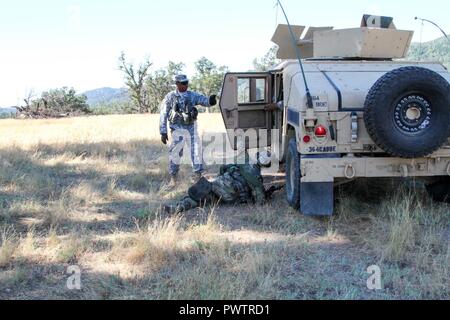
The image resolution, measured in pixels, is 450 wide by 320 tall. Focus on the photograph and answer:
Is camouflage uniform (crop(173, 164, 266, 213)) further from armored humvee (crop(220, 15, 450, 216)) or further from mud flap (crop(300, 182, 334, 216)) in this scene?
mud flap (crop(300, 182, 334, 216))

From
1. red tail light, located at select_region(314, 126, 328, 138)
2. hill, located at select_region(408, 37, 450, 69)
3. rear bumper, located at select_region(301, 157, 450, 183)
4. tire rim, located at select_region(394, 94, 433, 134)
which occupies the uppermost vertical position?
hill, located at select_region(408, 37, 450, 69)

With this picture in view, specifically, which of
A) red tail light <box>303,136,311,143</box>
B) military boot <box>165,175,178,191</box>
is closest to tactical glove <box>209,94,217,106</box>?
military boot <box>165,175,178,191</box>

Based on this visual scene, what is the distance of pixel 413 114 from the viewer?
509 centimetres

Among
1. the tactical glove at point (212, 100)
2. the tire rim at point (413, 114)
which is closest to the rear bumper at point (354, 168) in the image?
the tire rim at point (413, 114)

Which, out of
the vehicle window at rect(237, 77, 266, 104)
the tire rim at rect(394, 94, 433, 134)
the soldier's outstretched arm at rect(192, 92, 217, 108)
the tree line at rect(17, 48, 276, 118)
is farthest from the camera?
the tree line at rect(17, 48, 276, 118)

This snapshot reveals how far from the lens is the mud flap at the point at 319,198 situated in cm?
537

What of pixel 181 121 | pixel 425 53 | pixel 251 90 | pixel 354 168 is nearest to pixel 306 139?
pixel 354 168

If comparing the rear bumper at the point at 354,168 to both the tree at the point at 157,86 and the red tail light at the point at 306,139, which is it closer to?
the red tail light at the point at 306,139

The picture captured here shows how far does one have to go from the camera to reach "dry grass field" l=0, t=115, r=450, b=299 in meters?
3.80

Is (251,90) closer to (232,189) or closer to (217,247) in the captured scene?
(232,189)

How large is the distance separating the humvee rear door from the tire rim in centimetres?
279

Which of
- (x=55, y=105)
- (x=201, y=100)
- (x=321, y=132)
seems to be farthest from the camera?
(x=55, y=105)

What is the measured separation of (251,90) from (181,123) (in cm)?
127

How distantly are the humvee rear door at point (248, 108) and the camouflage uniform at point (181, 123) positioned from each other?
60cm
